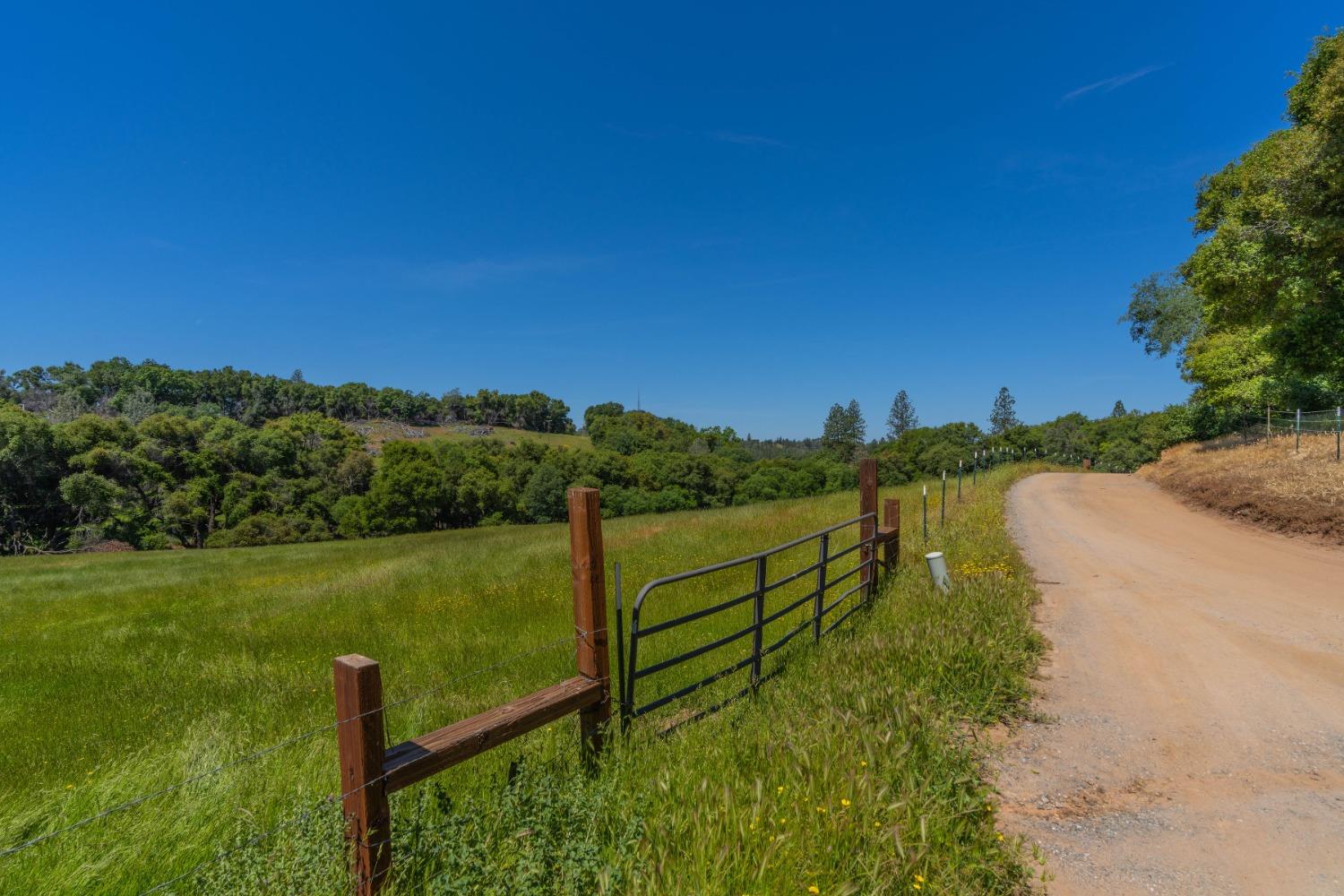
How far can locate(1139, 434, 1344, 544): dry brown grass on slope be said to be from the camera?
12.2 metres

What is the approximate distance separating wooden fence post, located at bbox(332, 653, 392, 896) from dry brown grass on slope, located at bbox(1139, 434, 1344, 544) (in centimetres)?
1651

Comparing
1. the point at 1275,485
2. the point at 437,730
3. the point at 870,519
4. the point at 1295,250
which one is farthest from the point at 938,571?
the point at 1295,250

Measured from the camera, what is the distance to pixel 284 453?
236 ft

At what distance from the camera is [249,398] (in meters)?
163

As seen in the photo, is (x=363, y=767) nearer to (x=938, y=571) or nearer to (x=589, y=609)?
(x=589, y=609)

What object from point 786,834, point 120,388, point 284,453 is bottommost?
point 786,834

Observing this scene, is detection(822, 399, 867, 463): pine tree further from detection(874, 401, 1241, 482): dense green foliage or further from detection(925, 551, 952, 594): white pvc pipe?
detection(925, 551, 952, 594): white pvc pipe

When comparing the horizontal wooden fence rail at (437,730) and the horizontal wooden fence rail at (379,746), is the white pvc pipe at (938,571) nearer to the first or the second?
the horizontal wooden fence rail at (437,730)

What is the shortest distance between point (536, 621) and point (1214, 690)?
8664mm

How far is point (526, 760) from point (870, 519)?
20.5 ft

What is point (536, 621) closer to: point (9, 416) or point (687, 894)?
point (687, 894)

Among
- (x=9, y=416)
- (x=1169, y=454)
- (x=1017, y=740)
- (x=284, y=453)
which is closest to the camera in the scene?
(x=1017, y=740)

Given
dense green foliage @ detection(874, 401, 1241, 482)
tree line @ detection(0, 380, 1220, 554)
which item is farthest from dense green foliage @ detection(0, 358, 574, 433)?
dense green foliage @ detection(874, 401, 1241, 482)

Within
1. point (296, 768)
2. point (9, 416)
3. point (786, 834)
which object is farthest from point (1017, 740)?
point (9, 416)
